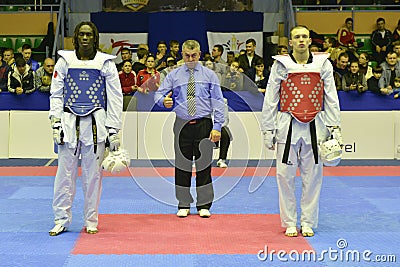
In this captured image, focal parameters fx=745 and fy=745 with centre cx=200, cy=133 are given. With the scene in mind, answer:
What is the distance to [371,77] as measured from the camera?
15.1 meters

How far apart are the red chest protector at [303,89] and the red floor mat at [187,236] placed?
133cm

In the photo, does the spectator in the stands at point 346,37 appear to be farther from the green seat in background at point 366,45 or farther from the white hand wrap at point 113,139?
the white hand wrap at point 113,139

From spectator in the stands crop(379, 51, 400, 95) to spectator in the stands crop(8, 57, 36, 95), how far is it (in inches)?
276

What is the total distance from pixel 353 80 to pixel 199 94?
6.82 m

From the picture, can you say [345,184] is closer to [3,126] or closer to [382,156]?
[382,156]

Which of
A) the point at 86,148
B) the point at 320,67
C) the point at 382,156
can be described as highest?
the point at 320,67

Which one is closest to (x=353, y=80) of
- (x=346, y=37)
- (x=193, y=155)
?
(x=346, y=37)

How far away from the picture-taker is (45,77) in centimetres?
1484

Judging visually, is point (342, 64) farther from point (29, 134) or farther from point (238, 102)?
point (29, 134)

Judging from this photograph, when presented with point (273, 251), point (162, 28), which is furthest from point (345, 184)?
point (162, 28)

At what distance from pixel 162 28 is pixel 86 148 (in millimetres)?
11600

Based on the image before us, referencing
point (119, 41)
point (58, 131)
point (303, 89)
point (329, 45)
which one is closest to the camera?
point (58, 131)

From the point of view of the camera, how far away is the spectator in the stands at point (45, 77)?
14.7 metres

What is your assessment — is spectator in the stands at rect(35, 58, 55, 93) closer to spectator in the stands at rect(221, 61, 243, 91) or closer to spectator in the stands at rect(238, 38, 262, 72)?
spectator in the stands at rect(221, 61, 243, 91)
